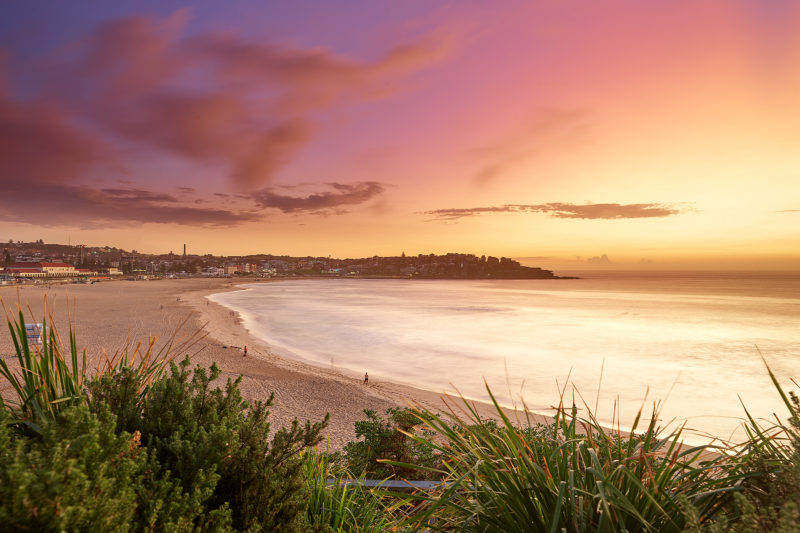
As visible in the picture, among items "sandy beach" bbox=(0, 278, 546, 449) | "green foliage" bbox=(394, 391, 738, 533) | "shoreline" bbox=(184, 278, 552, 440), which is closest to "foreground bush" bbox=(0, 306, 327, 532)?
"green foliage" bbox=(394, 391, 738, 533)

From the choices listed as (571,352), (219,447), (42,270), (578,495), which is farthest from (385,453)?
(42,270)

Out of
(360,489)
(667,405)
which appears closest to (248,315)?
(667,405)

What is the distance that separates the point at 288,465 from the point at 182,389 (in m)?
0.69

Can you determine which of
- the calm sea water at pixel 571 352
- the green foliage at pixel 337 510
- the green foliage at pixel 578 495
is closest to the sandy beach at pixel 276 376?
the calm sea water at pixel 571 352

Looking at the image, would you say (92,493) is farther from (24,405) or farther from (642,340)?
(642,340)

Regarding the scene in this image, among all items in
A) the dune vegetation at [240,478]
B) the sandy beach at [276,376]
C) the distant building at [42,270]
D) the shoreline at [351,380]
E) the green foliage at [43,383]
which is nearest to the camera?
the dune vegetation at [240,478]

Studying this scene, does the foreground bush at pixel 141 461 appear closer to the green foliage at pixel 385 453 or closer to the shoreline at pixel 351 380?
the green foliage at pixel 385 453

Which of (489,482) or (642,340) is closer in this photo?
(489,482)

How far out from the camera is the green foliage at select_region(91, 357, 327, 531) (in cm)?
176

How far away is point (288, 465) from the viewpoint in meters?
2.03

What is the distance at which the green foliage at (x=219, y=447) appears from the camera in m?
1.76

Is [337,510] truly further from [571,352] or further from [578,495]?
[571,352]

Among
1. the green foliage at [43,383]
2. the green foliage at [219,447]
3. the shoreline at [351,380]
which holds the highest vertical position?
the green foliage at [43,383]

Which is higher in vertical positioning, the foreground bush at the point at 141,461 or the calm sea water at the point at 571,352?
the foreground bush at the point at 141,461
